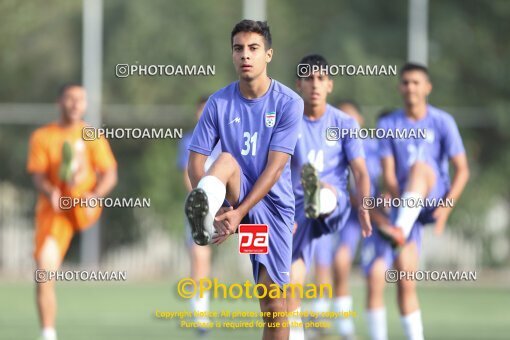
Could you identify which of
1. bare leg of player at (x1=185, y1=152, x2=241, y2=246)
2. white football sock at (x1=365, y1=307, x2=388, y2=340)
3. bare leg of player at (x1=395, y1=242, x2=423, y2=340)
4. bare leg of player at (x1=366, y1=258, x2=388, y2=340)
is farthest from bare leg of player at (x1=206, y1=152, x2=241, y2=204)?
white football sock at (x1=365, y1=307, x2=388, y2=340)

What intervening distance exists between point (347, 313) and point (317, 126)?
8.76 feet

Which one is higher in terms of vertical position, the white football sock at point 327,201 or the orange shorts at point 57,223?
the orange shorts at point 57,223

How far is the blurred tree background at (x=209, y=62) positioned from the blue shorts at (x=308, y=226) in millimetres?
11673

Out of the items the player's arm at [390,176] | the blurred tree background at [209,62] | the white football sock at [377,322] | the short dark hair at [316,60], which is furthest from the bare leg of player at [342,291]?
the blurred tree background at [209,62]

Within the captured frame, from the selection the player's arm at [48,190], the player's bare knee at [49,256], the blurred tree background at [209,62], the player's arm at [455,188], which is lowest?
the player's bare knee at [49,256]

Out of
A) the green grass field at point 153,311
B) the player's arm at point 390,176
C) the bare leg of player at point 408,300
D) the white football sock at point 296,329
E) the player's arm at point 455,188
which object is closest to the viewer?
the white football sock at point 296,329

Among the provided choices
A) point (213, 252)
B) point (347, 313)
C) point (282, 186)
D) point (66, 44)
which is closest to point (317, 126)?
point (282, 186)

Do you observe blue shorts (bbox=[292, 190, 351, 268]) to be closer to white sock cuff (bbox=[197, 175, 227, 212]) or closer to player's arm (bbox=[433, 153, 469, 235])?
player's arm (bbox=[433, 153, 469, 235])

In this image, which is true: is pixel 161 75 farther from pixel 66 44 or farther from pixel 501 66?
pixel 501 66

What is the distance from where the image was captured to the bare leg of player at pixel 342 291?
11.2 meters

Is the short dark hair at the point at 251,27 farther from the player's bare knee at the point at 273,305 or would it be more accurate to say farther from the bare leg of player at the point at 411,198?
the bare leg of player at the point at 411,198

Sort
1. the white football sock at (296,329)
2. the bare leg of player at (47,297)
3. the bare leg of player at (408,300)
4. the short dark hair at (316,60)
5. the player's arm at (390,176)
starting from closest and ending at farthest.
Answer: the white football sock at (296,329) → the short dark hair at (316,60) → the bare leg of player at (408,300) → the player's arm at (390,176) → the bare leg of player at (47,297)

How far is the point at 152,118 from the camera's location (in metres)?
21.2

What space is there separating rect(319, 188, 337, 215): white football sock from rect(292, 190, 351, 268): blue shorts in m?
0.10
